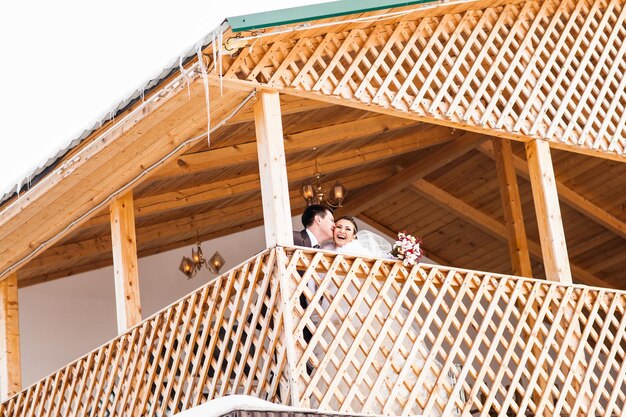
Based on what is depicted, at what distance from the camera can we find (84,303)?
34.5ft

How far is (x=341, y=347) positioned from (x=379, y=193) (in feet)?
17.3

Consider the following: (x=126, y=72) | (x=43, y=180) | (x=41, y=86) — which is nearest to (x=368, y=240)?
(x=43, y=180)

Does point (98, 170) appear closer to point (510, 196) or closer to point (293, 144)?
point (293, 144)

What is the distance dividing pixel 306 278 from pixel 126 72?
11798 millimetres

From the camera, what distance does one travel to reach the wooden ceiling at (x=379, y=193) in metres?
8.76

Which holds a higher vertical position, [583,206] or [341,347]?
[583,206]

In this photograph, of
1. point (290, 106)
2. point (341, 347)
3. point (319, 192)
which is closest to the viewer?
point (341, 347)

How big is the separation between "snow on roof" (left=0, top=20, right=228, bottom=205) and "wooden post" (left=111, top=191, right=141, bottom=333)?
637mm

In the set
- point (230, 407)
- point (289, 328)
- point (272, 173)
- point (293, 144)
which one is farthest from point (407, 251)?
point (293, 144)

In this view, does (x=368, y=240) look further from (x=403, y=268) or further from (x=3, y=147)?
(x=3, y=147)

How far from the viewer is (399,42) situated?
7.08 m

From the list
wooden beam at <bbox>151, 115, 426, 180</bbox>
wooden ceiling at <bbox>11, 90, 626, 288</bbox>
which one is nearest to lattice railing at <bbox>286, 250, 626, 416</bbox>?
wooden beam at <bbox>151, 115, 426, 180</bbox>

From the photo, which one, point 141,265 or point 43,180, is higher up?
point 141,265

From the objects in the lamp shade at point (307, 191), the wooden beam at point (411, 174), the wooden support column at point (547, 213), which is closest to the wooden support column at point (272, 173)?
the wooden support column at point (547, 213)
